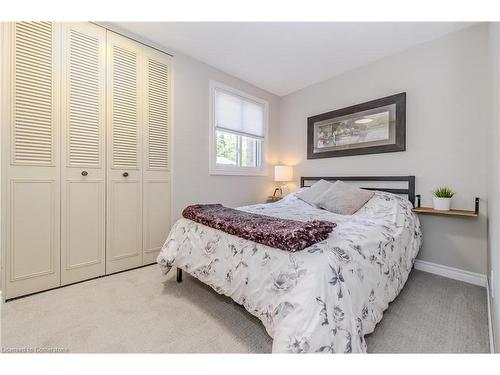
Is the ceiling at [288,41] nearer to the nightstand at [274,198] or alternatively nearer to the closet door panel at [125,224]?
the closet door panel at [125,224]

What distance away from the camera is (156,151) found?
2525mm

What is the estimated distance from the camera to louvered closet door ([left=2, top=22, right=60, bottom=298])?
1709 mm

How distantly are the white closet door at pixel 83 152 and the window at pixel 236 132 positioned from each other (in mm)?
1295

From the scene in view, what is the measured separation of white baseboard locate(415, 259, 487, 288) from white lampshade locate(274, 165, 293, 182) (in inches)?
78.9

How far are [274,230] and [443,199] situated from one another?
1.88 meters

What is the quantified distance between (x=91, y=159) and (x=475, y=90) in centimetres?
369

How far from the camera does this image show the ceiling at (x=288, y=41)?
215cm

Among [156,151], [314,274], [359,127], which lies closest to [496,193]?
[314,274]

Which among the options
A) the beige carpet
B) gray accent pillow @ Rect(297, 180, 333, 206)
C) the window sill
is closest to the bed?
the beige carpet

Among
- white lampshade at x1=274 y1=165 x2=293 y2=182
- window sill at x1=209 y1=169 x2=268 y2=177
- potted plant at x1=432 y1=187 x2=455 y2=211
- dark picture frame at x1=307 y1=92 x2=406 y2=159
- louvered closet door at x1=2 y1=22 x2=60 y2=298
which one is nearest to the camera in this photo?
louvered closet door at x1=2 y1=22 x2=60 y2=298

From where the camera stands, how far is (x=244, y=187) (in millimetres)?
3436

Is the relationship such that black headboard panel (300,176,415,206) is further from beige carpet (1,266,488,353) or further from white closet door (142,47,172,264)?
white closet door (142,47,172,264)

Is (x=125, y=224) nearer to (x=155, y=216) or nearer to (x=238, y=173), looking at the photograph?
(x=155, y=216)
